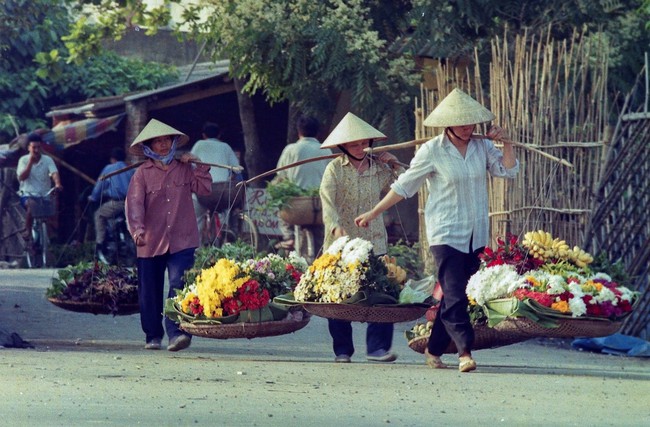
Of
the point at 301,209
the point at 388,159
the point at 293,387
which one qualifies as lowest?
the point at 293,387

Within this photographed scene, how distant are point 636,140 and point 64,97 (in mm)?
13485

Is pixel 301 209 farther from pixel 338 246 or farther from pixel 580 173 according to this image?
pixel 338 246

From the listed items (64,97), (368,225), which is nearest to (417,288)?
(368,225)

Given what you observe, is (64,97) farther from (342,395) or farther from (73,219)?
(342,395)

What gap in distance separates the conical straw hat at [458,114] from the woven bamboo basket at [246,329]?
159 centimetres

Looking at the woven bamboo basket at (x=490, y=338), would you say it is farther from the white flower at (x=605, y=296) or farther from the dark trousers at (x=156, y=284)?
the dark trousers at (x=156, y=284)

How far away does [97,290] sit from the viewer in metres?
10.3

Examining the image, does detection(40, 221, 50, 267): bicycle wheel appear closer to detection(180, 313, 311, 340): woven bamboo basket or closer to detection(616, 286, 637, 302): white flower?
detection(180, 313, 311, 340): woven bamboo basket

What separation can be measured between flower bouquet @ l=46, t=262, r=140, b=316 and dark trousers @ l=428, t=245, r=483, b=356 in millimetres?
2784

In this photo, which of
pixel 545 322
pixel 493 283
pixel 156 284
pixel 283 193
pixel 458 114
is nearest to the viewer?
pixel 545 322

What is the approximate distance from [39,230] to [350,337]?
394 inches

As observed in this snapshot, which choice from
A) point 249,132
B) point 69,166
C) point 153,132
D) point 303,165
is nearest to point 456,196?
point 153,132

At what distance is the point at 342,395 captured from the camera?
24.7ft

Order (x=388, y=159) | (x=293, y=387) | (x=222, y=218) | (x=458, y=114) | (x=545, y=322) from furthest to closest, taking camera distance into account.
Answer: (x=222, y=218) → (x=388, y=159) → (x=458, y=114) → (x=545, y=322) → (x=293, y=387)
